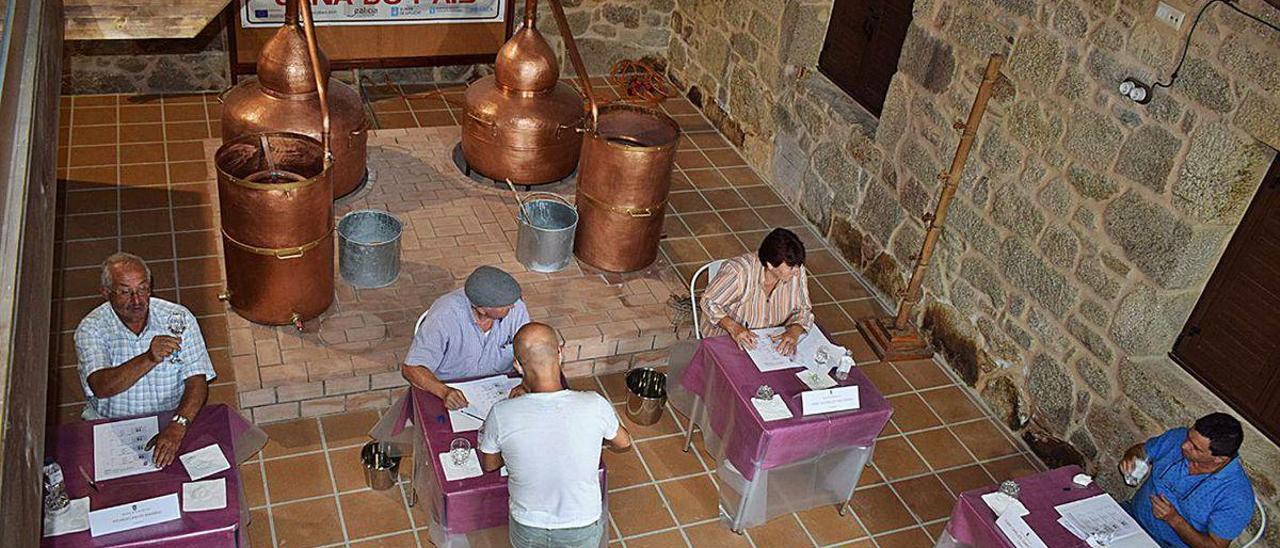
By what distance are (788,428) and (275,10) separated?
5.70m

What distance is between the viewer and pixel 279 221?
522 centimetres

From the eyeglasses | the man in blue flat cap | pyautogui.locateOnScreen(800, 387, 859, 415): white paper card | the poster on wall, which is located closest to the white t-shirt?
the man in blue flat cap

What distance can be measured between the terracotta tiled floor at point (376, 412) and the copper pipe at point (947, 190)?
0.39 metres

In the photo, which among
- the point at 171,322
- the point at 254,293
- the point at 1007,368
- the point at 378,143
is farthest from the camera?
the point at 378,143

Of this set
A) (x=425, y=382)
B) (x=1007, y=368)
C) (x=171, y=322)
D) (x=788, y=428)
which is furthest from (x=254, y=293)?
(x=1007, y=368)

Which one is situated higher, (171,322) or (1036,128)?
(1036,128)

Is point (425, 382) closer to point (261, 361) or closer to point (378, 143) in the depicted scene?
point (261, 361)

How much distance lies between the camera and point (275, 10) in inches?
319

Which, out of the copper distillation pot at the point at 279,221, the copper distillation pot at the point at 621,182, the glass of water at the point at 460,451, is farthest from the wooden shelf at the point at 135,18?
the glass of water at the point at 460,451

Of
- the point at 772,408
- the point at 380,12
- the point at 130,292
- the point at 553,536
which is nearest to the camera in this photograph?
the point at 553,536

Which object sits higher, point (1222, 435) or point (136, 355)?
point (1222, 435)

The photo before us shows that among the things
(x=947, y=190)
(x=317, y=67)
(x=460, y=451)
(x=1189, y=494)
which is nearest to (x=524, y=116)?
(x=317, y=67)

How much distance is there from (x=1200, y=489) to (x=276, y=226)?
4.51 m

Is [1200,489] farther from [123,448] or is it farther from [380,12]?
[380,12]
